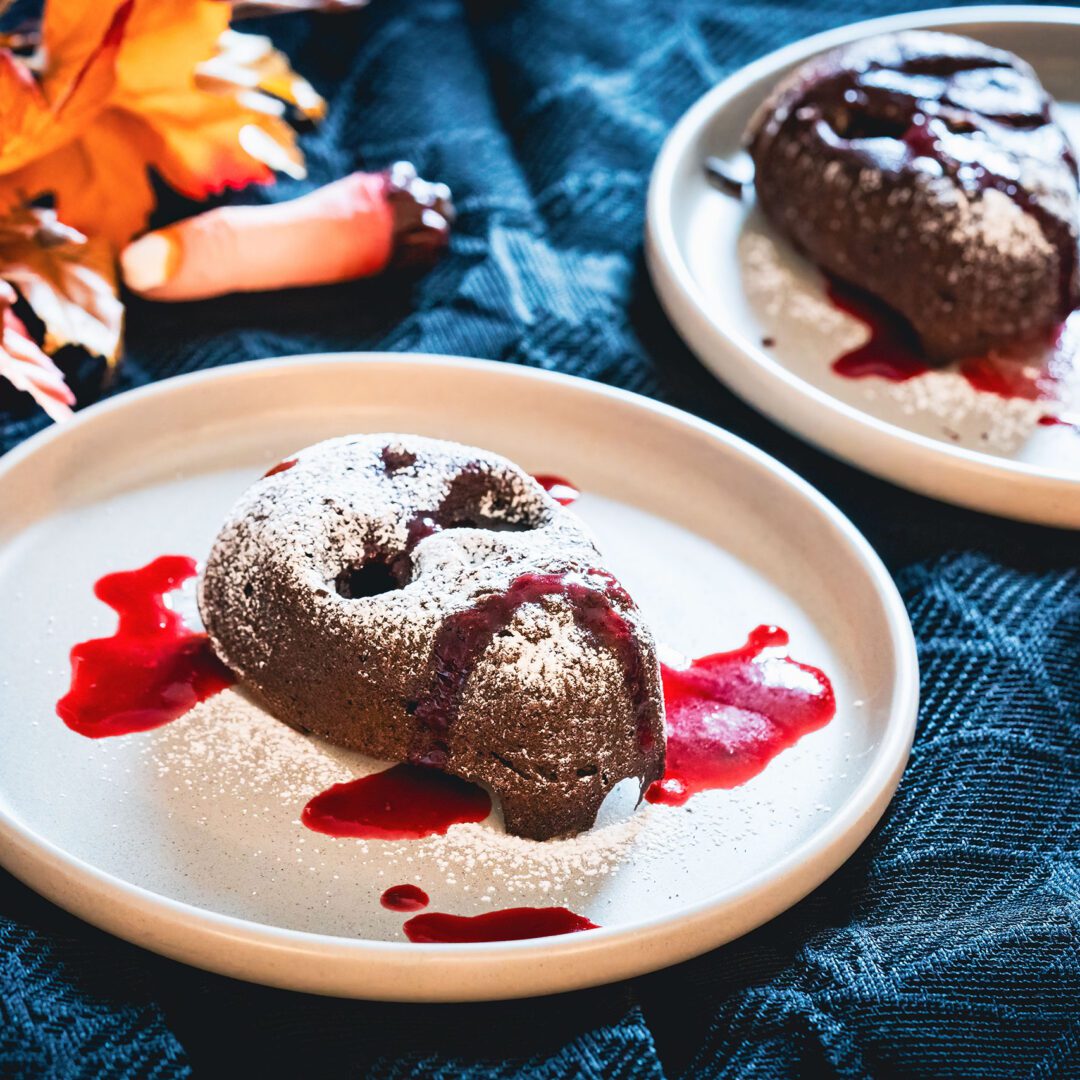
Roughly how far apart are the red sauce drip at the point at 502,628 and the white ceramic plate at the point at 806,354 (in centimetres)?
48

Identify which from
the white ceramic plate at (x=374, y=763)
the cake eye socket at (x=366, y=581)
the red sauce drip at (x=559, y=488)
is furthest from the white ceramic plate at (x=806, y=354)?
the cake eye socket at (x=366, y=581)

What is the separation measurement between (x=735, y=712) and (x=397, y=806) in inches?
11.2

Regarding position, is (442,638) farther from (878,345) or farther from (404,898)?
(878,345)

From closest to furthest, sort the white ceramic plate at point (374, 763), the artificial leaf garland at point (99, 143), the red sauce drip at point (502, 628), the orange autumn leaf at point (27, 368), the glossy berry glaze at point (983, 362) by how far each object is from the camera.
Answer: the white ceramic plate at point (374, 763) < the red sauce drip at point (502, 628) < the orange autumn leaf at point (27, 368) < the artificial leaf garland at point (99, 143) < the glossy berry glaze at point (983, 362)

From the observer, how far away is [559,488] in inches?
52.3

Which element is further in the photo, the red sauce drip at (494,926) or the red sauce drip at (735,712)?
the red sauce drip at (735,712)

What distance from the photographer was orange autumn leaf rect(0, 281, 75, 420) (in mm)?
1200

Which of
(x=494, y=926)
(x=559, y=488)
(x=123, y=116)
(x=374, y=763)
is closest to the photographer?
(x=494, y=926)

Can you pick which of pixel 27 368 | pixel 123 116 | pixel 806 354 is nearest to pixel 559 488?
pixel 806 354

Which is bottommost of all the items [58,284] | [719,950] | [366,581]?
[719,950]

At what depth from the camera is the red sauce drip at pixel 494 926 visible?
3.03 ft

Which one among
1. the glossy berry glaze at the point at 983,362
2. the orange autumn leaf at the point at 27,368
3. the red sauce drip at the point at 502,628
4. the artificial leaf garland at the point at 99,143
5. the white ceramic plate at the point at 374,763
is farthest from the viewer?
the glossy berry glaze at the point at 983,362

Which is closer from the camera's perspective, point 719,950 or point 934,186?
point 719,950

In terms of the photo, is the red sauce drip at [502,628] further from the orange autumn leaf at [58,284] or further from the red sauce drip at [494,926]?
the orange autumn leaf at [58,284]
